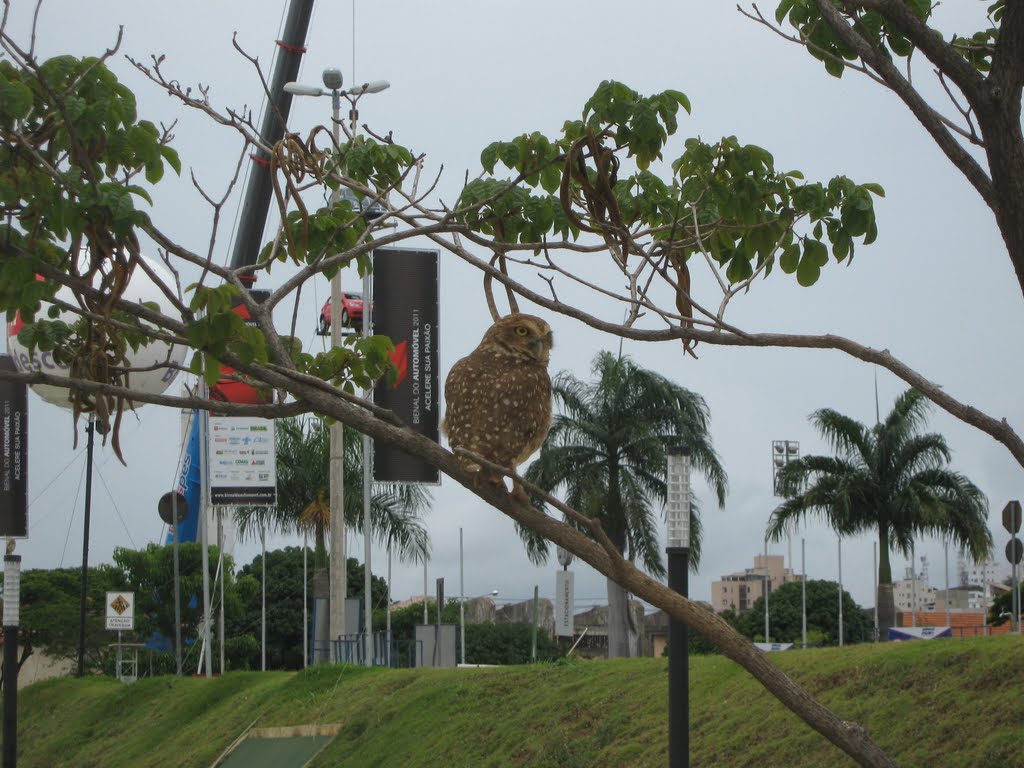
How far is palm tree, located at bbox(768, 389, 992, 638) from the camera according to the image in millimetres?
28875

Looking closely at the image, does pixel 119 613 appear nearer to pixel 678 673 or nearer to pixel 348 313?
pixel 348 313

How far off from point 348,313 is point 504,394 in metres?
24.4

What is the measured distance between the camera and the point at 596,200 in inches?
247

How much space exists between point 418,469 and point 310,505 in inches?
770

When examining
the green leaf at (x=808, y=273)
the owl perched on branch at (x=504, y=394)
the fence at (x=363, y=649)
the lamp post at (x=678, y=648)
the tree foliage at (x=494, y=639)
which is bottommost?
the tree foliage at (x=494, y=639)

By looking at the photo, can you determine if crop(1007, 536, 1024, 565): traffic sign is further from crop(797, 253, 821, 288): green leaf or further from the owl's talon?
the owl's talon

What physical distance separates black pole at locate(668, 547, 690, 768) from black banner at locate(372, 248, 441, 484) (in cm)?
917

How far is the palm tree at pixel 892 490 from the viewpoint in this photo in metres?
28.9

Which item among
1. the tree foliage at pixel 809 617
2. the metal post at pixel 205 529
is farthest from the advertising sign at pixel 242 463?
the tree foliage at pixel 809 617

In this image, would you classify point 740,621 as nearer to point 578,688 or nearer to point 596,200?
point 578,688

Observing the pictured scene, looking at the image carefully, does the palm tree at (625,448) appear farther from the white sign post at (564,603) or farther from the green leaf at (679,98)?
the green leaf at (679,98)

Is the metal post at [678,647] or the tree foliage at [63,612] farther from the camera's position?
the tree foliage at [63,612]

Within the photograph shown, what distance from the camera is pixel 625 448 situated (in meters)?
29.9

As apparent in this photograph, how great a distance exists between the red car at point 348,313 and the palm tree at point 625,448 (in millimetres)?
4863
